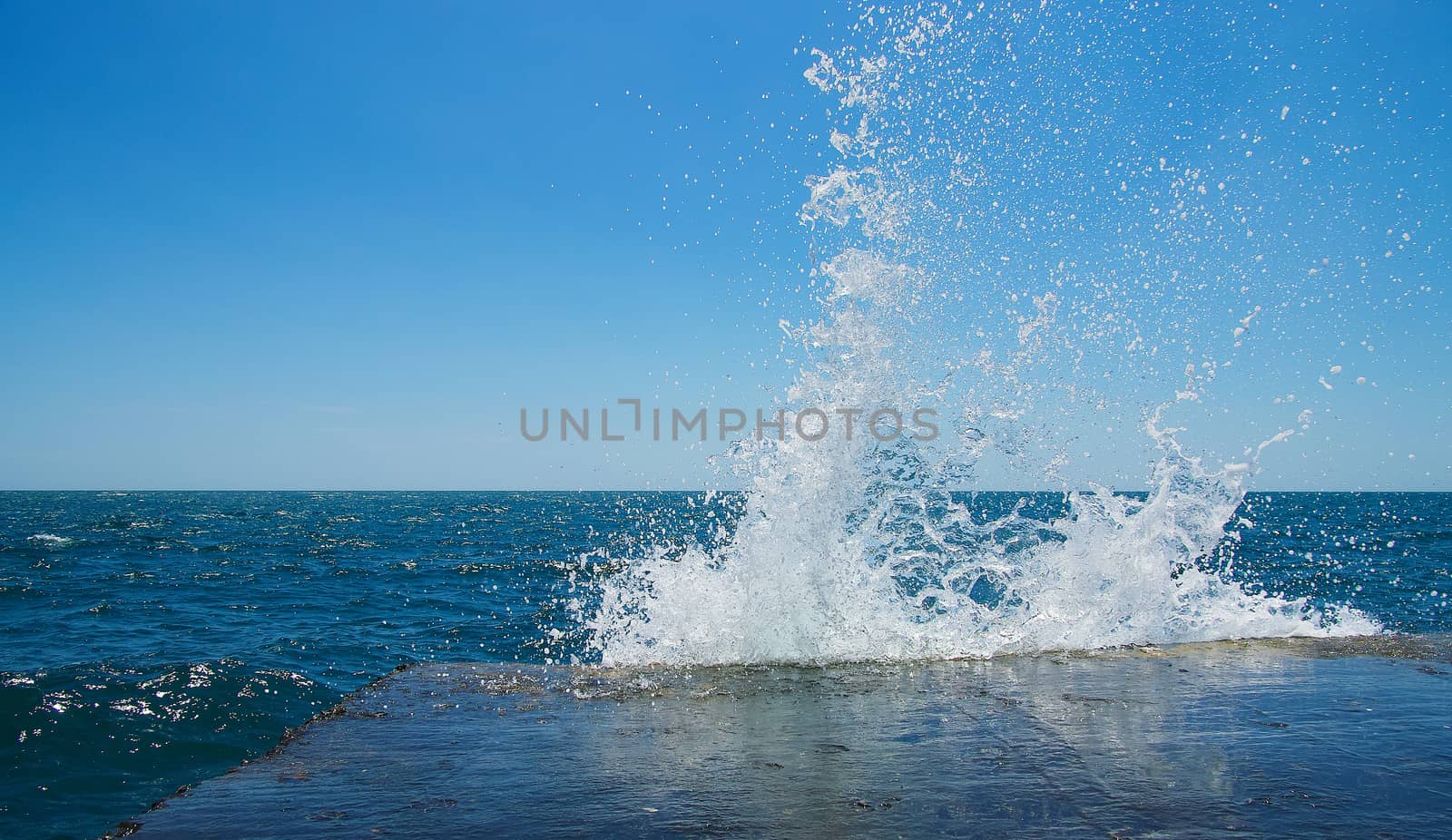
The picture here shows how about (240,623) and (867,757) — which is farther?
(240,623)

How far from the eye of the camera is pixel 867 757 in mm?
4477

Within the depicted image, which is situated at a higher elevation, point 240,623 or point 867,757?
point 867,757

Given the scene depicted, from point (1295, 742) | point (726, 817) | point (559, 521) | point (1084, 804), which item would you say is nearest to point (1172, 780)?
point (1084, 804)

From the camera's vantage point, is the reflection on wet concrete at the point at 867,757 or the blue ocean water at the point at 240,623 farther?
the blue ocean water at the point at 240,623

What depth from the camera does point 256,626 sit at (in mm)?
12109

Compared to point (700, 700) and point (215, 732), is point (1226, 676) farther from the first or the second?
point (215, 732)

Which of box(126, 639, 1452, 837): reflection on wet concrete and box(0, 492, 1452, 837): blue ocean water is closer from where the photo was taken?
box(126, 639, 1452, 837): reflection on wet concrete

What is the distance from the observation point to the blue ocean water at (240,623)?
6.79m

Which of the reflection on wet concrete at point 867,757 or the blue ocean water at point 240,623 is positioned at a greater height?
the reflection on wet concrete at point 867,757

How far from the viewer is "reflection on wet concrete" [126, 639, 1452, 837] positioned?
11.8 feet

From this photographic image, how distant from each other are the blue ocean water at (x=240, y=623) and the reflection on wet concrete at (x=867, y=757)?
228cm

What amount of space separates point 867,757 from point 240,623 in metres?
11.6

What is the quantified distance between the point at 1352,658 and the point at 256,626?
13.8 m

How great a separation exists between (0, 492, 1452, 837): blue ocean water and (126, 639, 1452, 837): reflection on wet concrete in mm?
2285
